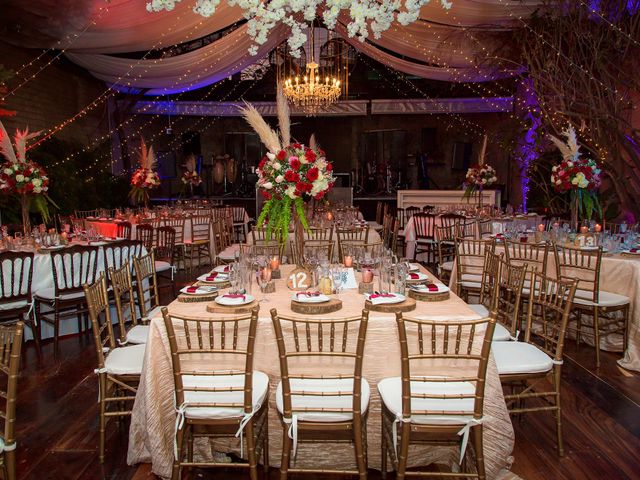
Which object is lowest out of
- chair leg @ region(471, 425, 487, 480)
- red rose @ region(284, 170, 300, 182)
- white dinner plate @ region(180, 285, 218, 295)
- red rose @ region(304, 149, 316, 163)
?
chair leg @ region(471, 425, 487, 480)

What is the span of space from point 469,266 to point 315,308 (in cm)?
282

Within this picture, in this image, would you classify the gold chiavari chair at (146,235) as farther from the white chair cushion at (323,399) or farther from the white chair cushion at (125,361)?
the white chair cushion at (323,399)

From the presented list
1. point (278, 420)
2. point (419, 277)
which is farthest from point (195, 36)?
point (278, 420)

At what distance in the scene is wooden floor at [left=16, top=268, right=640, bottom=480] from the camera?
2.96 metres

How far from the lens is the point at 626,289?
15.5 feet

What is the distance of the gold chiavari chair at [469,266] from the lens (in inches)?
206

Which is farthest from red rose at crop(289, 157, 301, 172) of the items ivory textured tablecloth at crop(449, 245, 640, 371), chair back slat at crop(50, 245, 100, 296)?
ivory textured tablecloth at crop(449, 245, 640, 371)

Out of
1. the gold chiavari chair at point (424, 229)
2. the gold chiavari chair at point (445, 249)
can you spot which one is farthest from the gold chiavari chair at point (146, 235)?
the gold chiavari chair at point (424, 229)

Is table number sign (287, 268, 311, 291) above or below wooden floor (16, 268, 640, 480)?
above

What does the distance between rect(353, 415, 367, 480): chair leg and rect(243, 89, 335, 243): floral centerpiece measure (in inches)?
53.6

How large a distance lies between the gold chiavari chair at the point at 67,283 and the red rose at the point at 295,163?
2.65 m

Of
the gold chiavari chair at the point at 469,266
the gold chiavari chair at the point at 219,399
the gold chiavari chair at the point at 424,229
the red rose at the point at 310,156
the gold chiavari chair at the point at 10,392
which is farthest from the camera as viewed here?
the gold chiavari chair at the point at 424,229

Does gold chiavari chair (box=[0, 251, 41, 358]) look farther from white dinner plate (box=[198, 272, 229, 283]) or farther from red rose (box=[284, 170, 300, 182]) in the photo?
red rose (box=[284, 170, 300, 182])

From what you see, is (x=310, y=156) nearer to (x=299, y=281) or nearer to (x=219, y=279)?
(x=299, y=281)
